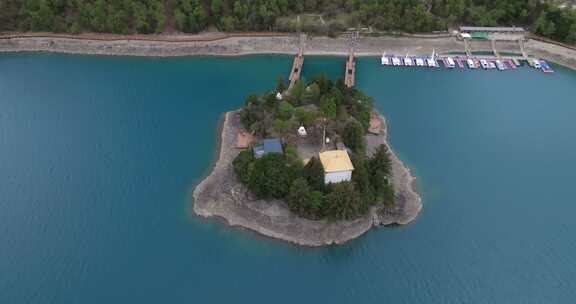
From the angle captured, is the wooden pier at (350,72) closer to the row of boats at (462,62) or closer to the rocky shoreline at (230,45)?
the rocky shoreline at (230,45)

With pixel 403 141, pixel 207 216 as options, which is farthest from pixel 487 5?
pixel 207 216

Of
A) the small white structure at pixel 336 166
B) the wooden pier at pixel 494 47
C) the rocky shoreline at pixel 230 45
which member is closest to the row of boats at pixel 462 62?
the wooden pier at pixel 494 47

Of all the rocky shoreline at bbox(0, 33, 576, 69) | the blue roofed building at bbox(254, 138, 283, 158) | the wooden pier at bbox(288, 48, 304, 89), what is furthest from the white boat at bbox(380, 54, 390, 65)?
the blue roofed building at bbox(254, 138, 283, 158)

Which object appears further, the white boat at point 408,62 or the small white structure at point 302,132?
the white boat at point 408,62

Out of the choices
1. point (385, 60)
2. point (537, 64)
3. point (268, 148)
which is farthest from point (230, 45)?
point (537, 64)

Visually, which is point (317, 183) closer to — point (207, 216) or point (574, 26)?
point (207, 216)

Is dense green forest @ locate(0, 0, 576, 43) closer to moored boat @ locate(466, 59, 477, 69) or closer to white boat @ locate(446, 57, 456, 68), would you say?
white boat @ locate(446, 57, 456, 68)

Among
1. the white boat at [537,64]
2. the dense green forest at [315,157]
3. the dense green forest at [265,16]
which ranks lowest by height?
the dense green forest at [315,157]
